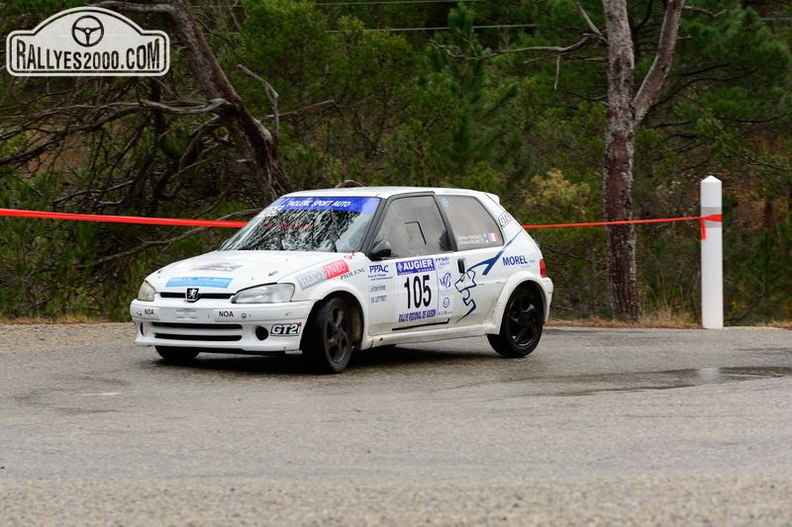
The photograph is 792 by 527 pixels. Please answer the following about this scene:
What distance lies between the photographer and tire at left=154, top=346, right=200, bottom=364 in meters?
12.0

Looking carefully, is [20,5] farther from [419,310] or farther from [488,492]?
[488,492]

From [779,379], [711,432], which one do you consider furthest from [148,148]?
[711,432]

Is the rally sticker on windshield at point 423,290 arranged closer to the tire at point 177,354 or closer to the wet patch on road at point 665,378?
the wet patch on road at point 665,378

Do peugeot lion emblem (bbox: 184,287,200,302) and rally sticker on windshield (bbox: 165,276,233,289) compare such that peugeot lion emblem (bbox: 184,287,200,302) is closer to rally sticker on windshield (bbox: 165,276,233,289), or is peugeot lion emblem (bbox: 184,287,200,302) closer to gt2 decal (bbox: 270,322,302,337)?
rally sticker on windshield (bbox: 165,276,233,289)

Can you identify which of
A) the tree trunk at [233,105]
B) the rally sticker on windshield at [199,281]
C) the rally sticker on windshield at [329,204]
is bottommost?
the rally sticker on windshield at [199,281]

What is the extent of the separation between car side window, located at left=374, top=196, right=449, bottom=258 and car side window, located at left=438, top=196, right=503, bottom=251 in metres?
0.15

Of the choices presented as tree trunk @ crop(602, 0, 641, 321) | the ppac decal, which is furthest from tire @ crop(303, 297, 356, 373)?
tree trunk @ crop(602, 0, 641, 321)

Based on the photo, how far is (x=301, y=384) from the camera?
10.9 meters

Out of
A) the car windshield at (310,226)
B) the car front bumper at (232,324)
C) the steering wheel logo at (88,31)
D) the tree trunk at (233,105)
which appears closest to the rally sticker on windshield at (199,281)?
the car front bumper at (232,324)

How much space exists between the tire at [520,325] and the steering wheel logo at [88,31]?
921 cm

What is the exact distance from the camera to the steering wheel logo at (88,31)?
19.9m

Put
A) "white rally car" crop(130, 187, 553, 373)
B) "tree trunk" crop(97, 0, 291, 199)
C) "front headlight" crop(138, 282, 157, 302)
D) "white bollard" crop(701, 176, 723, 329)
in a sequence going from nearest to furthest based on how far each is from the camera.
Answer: "white rally car" crop(130, 187, 553, 373)
"front headlight" crop(138, 282, 157, 302)
"white bollard" crop(701, 176, 723, 329)
"tree trunk" crop(97, 0, 291, 199)

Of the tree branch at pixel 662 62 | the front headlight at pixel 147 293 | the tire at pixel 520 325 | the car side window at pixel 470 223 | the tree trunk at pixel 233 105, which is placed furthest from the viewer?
the tree branch at pixel 662 62

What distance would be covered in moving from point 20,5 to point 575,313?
14.0 metres
